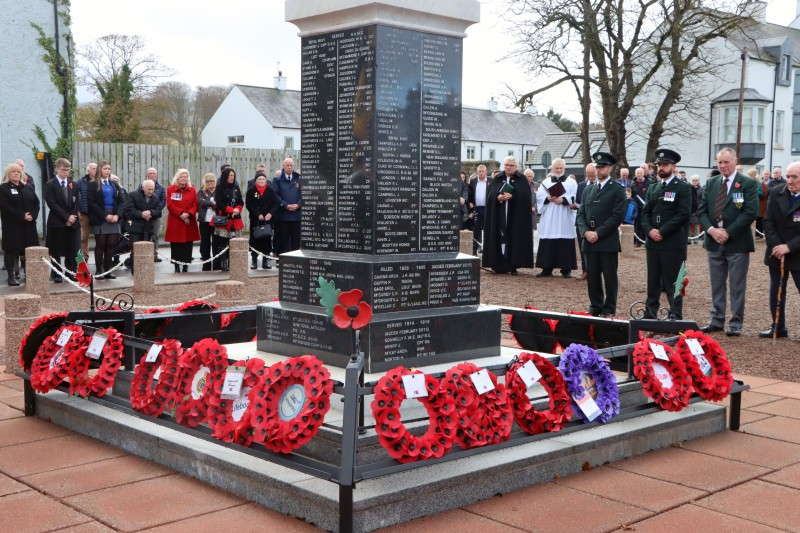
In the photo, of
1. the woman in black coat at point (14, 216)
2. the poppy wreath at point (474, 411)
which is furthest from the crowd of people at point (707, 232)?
the woman in black coat at point (14, 216)

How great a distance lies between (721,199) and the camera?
35.4ft

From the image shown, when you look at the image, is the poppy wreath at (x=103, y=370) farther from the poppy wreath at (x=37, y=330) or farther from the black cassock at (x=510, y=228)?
the black cassock at (x=510, y=228)

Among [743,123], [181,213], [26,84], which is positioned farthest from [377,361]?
[743,123]

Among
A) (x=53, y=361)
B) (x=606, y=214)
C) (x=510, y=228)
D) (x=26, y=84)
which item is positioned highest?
(x=26, y=84)

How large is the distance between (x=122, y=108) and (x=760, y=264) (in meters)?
30.9

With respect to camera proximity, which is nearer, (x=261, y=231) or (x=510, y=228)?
(x=510, y=228)

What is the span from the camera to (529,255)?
16.9m

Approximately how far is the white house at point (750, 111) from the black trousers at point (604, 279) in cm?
3815

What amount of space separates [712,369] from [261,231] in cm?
1269

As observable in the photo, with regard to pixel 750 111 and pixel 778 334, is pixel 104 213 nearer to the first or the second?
pixel 778 334

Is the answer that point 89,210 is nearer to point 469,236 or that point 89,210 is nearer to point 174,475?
point 469,236

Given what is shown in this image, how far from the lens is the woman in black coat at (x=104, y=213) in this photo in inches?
629

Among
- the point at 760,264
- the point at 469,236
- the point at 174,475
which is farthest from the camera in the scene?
the point at 760,264

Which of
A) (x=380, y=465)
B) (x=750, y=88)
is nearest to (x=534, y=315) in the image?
(x=380, y=465)
